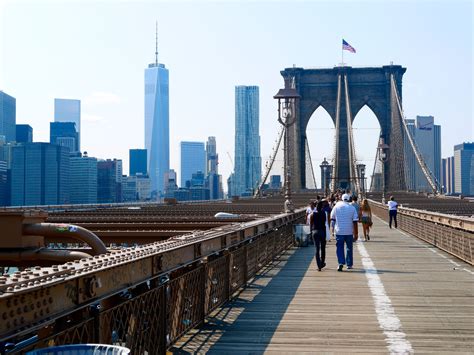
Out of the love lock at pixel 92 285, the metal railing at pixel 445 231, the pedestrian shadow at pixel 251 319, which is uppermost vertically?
the love lock at pixel 92 285

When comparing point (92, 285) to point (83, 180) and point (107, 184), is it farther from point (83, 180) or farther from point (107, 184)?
point (107, 184)

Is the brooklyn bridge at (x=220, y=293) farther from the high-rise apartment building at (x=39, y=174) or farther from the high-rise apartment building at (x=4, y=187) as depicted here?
the high-rise apartment building at (x=39, y=174)

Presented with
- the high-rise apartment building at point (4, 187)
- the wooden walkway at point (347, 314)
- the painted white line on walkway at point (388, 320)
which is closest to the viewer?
the painted white line on walkway at point (388, 320)

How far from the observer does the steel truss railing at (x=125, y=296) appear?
171 inches

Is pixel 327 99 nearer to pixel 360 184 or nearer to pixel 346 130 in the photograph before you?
pixel 346 130

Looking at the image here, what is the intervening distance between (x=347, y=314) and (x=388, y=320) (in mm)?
655

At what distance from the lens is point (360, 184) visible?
8838cm

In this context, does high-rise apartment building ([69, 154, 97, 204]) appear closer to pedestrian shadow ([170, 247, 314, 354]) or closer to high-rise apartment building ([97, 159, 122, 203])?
high-rise apartment building ([97, 159, 122, 203])

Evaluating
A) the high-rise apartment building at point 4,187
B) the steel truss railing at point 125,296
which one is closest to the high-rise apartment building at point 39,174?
the high-rise apartment building at point 4,187

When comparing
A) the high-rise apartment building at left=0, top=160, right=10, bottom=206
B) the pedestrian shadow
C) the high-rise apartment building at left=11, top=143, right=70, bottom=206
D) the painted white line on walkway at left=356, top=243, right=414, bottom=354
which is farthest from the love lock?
the high-rise apartment building at left=11, top=143, right=70, bottom=206

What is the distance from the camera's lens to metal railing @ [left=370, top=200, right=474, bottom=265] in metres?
17.5

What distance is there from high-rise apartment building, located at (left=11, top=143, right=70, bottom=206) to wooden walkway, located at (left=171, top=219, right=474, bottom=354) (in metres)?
154

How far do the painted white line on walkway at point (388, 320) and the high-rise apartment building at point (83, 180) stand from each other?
16758cm


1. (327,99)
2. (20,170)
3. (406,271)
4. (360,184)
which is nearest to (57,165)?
(20,170)
